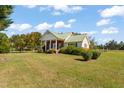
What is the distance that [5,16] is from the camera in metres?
28.7

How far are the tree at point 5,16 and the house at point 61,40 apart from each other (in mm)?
12584

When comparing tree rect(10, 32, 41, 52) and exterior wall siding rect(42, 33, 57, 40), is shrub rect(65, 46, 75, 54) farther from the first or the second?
tree rect(10, 32, 41, 52)

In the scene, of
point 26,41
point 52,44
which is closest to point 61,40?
point 52,44

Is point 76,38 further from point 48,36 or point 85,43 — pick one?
point 48,36

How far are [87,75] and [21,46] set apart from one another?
38711mm

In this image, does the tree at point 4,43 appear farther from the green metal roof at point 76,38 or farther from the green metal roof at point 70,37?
the green metal roof at point 76,38

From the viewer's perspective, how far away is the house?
41688mm

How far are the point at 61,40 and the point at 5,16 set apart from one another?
15.6 m

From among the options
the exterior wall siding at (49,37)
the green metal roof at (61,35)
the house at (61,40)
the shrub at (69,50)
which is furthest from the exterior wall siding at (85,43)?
the shrub at (69,50)

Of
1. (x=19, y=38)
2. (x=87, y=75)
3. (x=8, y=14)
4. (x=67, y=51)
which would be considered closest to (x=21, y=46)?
(x=19, y=38)

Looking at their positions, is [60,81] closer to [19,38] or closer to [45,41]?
[45,41]
